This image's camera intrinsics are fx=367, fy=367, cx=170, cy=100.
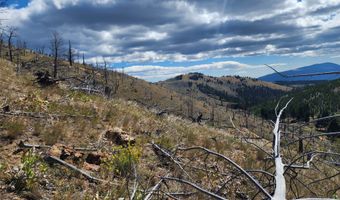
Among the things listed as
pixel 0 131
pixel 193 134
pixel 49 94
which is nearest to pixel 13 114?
pixel 0 131

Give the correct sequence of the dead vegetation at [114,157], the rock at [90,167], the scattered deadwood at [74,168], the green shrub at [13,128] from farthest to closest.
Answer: the green shrub at [13,128]
the rock at [90,167]
the scattered deadwood at [74,168]
the dead vegetation at [114,157]

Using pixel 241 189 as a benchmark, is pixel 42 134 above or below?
above

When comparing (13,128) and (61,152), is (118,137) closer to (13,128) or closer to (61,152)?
(61,152)

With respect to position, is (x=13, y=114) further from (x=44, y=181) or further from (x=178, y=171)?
(x=178, y=171)

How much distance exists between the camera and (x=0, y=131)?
7727 millimetres

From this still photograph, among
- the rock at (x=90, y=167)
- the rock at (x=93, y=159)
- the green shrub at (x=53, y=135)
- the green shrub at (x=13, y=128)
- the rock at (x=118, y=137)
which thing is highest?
the green shrub at (x=13, y=128)

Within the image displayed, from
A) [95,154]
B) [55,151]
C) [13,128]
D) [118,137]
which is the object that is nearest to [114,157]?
[95,154]

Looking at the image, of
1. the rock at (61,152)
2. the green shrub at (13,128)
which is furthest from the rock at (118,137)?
the green shrub at (13,128)

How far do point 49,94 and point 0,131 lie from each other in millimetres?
4664

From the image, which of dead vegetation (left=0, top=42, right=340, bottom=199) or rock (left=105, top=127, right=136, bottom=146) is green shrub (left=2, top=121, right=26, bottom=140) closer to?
dead vegetation (left=0, top=42, right=340, bottom=199)

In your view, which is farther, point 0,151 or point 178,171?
point 178,171

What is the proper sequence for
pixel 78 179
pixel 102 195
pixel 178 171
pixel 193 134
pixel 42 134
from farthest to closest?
pixel 193 134
pixel 42 134
pixel 178 171
pixel 78 179
pixel 102 195

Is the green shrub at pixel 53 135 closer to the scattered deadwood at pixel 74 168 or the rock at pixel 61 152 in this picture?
the rock at pixel 61 152

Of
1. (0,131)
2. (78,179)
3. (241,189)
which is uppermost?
(0,131)
